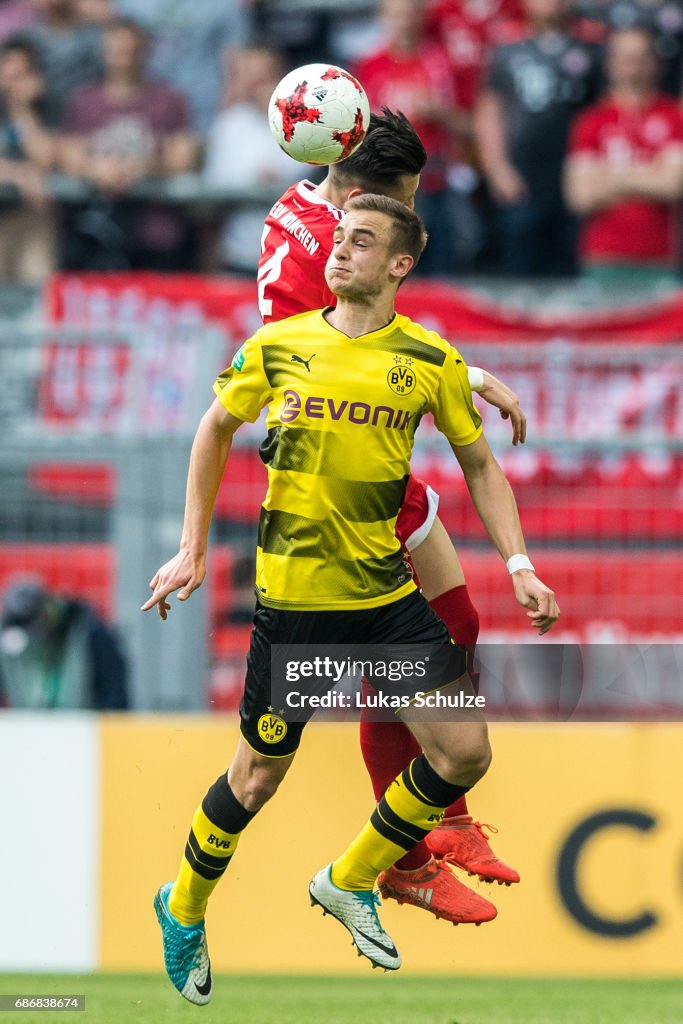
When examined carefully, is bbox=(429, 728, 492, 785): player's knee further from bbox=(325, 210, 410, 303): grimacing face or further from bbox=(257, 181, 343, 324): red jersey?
bbox=(257, 181, 343, 324): red jersey

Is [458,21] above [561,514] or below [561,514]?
above

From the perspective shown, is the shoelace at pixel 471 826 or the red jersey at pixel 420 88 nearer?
the shoelace at pixel 471 826

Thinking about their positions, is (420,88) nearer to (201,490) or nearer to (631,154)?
(631,154)

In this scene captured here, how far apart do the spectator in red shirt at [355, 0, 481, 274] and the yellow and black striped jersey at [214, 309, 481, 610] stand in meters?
5.48

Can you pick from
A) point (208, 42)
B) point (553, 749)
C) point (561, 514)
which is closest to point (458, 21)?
point (208, 42)

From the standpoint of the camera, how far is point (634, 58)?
36.8 ft

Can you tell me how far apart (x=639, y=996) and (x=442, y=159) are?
5484 millimetres

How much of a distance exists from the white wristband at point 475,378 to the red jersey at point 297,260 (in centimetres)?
58

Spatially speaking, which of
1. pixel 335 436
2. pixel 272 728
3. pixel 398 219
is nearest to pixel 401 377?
pixel 335 436

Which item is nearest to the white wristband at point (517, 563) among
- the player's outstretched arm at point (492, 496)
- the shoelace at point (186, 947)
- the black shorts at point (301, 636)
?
the player's outstretched arm at point (492, 496)

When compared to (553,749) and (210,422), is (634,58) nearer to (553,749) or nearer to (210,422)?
(553,749)

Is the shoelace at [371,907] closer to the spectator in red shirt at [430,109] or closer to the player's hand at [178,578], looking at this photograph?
the player's hand at [178,578]

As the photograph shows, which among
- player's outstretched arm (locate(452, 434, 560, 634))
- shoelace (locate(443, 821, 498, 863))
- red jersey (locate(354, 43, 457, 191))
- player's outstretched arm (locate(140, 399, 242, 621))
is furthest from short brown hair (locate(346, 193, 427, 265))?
red jersey (locate(354, 43, 457, 191))

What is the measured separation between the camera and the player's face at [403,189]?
20.8 feet
